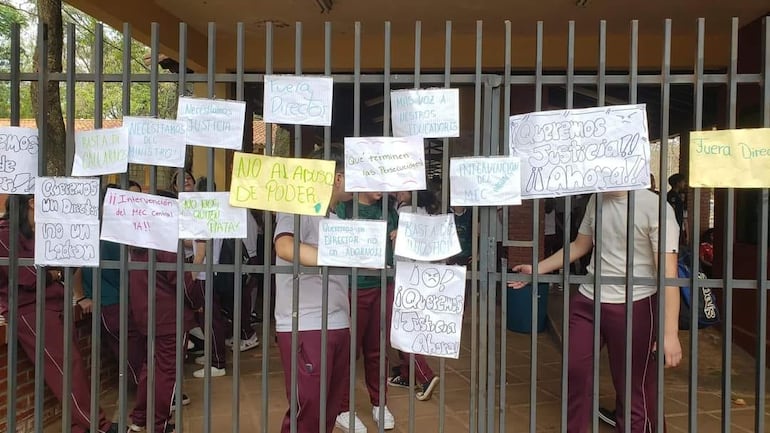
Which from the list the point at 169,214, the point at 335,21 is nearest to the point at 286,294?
the point at 169,214

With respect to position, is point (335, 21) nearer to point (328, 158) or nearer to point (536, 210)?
point (328, 158)

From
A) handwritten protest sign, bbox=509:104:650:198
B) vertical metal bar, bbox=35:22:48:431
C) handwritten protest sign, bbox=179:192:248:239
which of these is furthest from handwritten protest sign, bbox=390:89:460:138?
vertical metal bar, bbox=35:22:48:431

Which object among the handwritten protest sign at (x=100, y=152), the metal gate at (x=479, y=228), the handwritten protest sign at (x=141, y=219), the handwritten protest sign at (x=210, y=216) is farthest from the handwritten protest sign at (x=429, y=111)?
the handwritten protest sign at (x=100, y=152)

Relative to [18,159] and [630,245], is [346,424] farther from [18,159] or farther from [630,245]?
[18,159]

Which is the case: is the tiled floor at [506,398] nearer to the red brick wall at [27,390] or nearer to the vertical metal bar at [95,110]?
the red brick wall at [27,390]

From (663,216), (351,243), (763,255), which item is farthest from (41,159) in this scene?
(763,255)

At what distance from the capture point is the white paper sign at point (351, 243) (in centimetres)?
264

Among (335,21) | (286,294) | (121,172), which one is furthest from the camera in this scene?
(335,21)

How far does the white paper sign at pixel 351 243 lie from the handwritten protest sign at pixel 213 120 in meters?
Answer: 0.58

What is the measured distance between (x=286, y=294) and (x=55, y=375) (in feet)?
5.77

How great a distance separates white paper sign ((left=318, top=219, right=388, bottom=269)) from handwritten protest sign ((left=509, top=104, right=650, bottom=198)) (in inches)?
27.7

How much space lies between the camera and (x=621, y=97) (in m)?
9.12

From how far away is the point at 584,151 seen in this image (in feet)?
8.34

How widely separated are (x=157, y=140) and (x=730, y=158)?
2548mm
